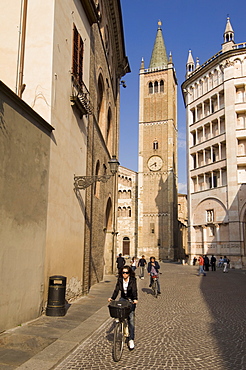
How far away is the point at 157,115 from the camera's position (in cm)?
6247

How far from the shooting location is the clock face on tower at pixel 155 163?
195 ft

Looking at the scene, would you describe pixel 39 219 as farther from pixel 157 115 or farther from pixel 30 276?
pixel 157 115

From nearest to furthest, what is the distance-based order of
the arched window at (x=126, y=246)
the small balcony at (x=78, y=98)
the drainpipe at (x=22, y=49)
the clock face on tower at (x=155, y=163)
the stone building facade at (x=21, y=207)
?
the stone building facade at (x=21, y=207)
the drainpipe at (x=22, y=49)
the small balcony at (x=78, y=98)
the arched window at (x=126, y=246)
the clock face on tower at (x=155, y=163)

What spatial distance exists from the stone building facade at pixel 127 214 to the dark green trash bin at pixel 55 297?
4823 cm

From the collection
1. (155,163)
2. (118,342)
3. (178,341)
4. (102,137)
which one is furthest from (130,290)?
(155,163)

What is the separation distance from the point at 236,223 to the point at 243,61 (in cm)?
1573

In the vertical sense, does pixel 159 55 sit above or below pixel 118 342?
above

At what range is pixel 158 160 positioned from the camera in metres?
59.8

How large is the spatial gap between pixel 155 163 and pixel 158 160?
0.71 metres

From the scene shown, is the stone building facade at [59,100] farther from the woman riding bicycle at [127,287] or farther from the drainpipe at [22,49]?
the woman riding bicycle at [127,287]

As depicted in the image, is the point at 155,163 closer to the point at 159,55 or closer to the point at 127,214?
the point at 127,214

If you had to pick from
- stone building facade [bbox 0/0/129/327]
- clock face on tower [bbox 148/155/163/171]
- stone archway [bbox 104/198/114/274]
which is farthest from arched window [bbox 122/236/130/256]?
stone building facade [bbox 0/0/129/327]

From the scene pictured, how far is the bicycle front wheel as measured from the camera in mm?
5457

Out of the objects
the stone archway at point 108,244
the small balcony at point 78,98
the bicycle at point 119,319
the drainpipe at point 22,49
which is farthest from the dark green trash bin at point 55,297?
the stone archway at point 108,244
